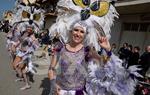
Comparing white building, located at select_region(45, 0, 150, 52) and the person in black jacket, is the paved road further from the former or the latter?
white building, located at select_region(45, 0, 150, 52)

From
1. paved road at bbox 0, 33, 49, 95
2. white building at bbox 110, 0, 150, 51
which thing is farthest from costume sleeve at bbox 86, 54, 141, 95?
white building at bbox 110, 0, 150, 51

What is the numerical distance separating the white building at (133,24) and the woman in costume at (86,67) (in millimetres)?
8809

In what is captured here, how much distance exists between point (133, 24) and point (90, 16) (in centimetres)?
1309

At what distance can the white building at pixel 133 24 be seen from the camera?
16109mm

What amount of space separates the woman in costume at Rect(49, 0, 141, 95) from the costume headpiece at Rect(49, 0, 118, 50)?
0.01 m

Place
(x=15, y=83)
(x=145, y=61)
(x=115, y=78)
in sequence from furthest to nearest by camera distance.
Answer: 1. (x=15, y=83)
2. (x=145, y=61)
3. (x=115, y=78)

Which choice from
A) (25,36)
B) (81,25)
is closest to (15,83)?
(25,36)

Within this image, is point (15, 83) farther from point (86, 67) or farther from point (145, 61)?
point (86, 67)

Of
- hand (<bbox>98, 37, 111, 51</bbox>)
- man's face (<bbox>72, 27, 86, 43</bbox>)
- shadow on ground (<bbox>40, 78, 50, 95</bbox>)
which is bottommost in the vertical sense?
shadow on ground (<bbox>40, 78, 50, 95</bbox>)

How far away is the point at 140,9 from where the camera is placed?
1667 centimetres

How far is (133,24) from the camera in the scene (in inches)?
733

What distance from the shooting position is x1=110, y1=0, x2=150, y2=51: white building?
16.1 metres

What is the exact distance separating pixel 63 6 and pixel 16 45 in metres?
4.79

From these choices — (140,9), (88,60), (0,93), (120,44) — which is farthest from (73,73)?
(120,44)
